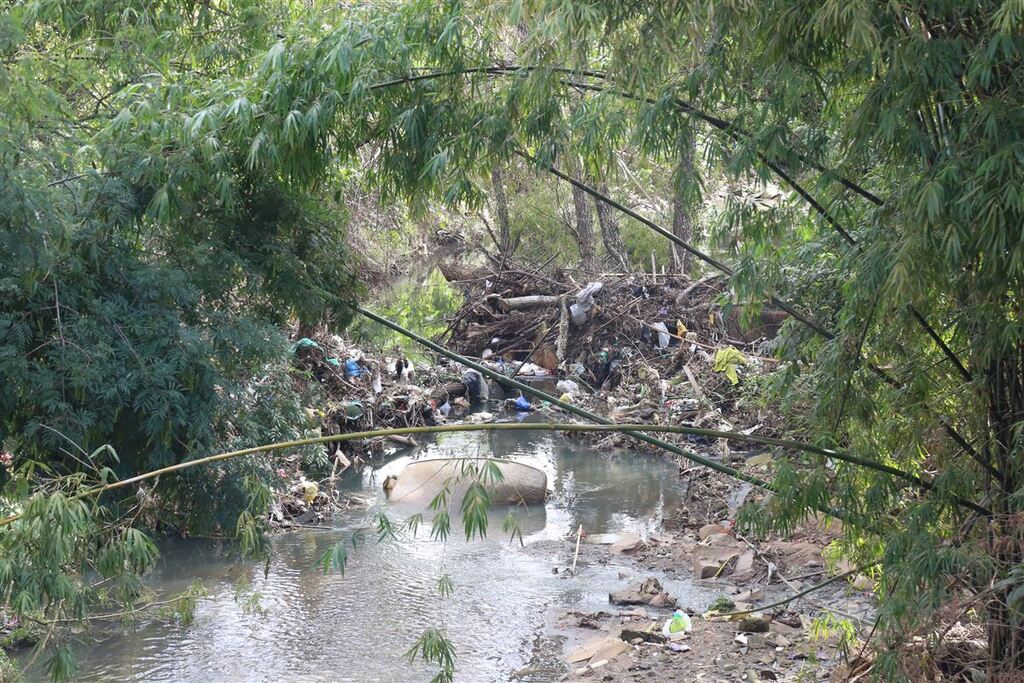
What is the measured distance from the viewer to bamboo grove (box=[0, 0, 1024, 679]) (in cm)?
340

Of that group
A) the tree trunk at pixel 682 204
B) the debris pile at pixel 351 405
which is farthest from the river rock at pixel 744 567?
the debris pile at pixel 351 405

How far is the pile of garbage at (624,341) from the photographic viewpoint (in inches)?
464

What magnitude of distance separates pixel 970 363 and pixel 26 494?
3.67m

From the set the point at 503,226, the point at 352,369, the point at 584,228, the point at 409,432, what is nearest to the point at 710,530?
the point at 352,369

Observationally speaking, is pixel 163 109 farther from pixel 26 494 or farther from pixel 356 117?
pixel 26 494

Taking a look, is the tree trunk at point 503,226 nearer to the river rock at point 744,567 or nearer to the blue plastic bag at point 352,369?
the blue plastic bag at point 352,369

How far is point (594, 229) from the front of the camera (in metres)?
18.5

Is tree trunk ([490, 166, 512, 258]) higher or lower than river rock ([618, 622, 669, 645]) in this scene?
higher

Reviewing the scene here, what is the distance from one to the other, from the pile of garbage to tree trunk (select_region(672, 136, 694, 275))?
3.23 feet

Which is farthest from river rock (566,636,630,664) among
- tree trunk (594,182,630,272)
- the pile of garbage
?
tree trunk (594,182,630,272)

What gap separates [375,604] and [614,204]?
3826mm

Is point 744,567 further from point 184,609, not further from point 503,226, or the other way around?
point 503,226

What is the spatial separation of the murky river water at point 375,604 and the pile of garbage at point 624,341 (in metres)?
2.17

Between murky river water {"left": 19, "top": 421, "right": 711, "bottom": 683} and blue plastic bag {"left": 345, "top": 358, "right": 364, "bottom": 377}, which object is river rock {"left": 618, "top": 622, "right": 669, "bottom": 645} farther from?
blue plastic bag {"left": 345, "top": 358, "right": 364, "bottom": 377}
